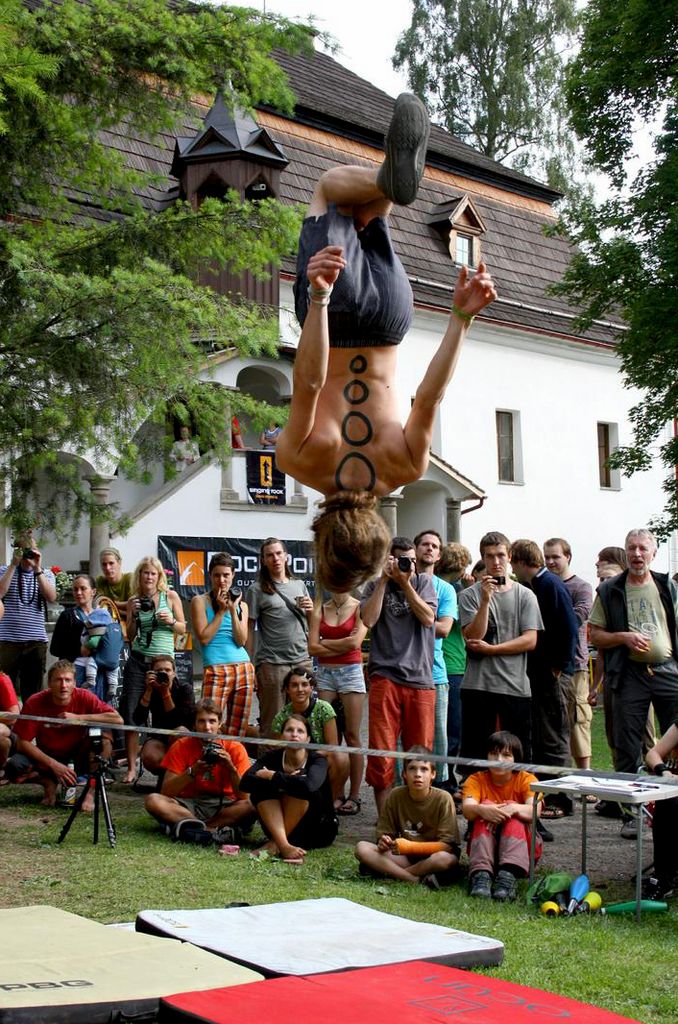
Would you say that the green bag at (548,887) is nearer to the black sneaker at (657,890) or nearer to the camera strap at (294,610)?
the black sneaker at (657,890)

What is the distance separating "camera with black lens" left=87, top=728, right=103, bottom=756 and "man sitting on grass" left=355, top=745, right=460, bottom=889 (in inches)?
86.9

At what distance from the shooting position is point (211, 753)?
7770 millimetres

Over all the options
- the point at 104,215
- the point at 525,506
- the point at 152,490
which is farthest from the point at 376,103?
the point at 104,215

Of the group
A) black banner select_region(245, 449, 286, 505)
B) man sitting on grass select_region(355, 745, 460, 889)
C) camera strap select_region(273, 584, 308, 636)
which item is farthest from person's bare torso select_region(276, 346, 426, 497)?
black banner select_region(245, 449, 286, 505)

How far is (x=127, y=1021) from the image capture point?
440cm

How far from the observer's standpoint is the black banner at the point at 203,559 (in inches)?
714

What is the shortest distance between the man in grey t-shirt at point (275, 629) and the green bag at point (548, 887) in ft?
9.21

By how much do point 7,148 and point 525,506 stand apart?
1973cm

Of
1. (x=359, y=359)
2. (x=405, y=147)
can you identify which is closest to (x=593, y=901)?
(x=359, y=359)

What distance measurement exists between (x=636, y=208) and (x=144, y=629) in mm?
11593

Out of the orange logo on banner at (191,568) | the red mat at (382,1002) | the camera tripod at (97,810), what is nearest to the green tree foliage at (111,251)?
the camera tripod at (97,810)

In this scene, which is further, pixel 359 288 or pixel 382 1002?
pixel 359 288

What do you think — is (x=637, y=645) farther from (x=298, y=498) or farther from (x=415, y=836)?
(x=298, y=498)

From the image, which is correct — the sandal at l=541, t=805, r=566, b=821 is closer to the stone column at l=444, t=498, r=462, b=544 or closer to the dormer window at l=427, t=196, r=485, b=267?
the stone column at l=444, t=498, r=462, b=544
